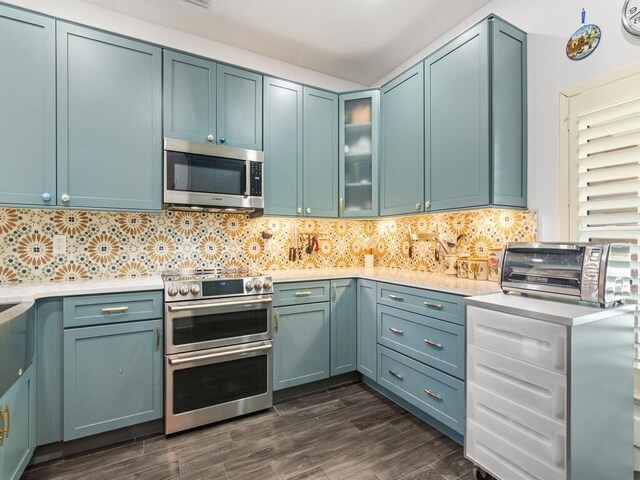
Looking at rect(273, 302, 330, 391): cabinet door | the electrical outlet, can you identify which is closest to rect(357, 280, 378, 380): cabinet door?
rect(273, 302, 330, 391): cabinet door

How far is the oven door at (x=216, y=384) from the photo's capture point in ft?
6.65

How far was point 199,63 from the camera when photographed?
2381mm

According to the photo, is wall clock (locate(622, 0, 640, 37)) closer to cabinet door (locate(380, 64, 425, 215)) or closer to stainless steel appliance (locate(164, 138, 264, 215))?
cabinet door (locate(380, 64, 425, 215))

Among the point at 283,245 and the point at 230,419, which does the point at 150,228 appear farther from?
the point at 230,419

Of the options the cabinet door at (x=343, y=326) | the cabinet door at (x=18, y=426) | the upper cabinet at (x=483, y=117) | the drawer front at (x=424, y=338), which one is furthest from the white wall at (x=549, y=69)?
the cabinet door at (x=18, y=426)

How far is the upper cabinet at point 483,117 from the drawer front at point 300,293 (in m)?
1.12

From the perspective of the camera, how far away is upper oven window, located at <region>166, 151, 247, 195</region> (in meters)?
2.27

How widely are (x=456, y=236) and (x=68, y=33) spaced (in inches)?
120

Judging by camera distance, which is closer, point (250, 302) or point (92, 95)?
point (92, 95)

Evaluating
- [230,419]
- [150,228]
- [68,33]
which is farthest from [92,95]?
[230,419]

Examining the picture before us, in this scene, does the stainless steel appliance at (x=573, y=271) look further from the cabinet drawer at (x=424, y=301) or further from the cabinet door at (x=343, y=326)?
the cabinet door at (x=343, y=326)

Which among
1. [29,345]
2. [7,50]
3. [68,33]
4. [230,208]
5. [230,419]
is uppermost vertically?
[68,33]

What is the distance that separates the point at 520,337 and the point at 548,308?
0.59 feet

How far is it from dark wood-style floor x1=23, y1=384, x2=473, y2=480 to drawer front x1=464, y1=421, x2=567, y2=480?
0.51 feet
